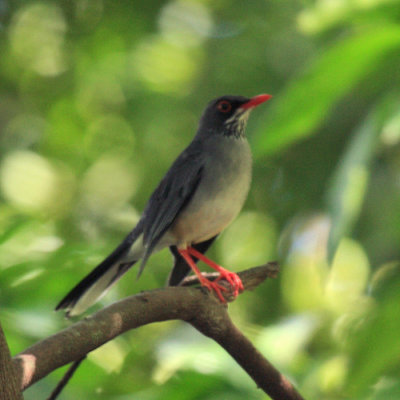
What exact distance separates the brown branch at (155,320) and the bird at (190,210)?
645 mm

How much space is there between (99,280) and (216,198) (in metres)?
0.84

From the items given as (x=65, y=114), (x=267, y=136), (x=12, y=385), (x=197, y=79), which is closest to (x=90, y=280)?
(x=267, y=136)

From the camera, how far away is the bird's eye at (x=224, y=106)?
4.71 metres

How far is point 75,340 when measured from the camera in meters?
2.32

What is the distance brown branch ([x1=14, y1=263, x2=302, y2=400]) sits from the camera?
7.30 feet

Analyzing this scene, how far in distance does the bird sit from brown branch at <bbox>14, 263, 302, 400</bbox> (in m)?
0.65

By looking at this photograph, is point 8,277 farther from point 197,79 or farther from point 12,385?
point 197,79

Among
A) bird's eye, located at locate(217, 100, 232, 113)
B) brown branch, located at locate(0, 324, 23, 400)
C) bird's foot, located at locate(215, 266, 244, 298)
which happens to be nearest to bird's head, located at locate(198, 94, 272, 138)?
bird's eye, located at locate(217, 100, 232, 113)

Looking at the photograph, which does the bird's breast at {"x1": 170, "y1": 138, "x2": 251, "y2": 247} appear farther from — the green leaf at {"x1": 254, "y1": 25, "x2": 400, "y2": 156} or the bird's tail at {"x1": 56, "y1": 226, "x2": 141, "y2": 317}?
the green leaf at {"x1": 254, "y1": 25, "x2": 400, "y2": 156}

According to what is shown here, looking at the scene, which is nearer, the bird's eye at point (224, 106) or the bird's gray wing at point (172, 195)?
the bird's gray wing at point (172, 195)

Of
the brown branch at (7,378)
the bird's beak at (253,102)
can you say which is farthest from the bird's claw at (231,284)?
the brown branch at (7,378)

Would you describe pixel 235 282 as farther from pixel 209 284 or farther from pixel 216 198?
pixel 216 198

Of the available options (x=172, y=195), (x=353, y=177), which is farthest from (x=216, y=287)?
(x=353, y=177)

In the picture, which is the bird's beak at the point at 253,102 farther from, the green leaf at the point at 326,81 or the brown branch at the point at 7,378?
the brown branch at the point at 7,378
